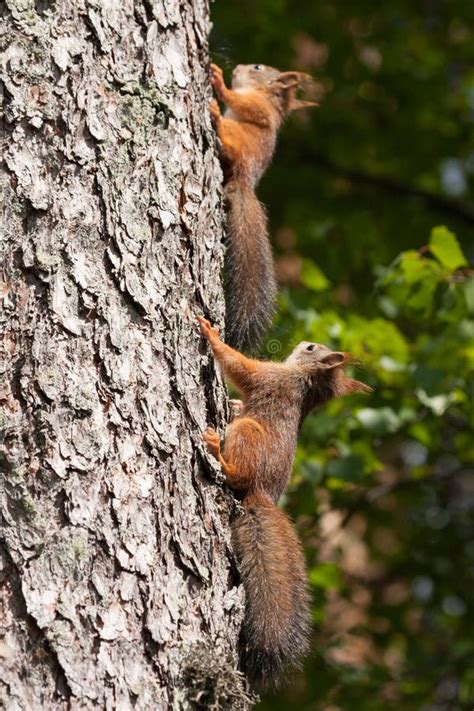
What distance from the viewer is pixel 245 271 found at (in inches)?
131

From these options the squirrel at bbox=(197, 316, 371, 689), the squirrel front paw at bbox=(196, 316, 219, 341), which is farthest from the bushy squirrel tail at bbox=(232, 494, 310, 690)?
the squirrel front paw at bbox=(196, 316, 219, 341)

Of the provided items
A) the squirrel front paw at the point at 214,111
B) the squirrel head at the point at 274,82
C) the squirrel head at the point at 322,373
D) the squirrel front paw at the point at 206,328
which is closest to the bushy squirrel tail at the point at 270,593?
the squirrel front paw at the point at 206,328

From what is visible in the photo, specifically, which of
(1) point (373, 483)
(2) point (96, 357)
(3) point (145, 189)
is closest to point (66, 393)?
(2) point (96, 357)

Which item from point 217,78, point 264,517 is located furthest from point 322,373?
point 217,78

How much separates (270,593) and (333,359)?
44.8 inches

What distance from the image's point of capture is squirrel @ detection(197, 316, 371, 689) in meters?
2.48

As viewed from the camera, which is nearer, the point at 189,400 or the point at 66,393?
the point at 66,393

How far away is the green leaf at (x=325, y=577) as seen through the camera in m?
4.38

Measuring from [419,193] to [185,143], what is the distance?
4552 millimetres

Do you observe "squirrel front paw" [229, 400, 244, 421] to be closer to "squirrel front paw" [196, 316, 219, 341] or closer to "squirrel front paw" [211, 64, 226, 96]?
"squirrel front paw" [196, 316, 219, 341]

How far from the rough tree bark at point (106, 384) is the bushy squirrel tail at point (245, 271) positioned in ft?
1.67

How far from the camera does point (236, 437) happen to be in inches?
111

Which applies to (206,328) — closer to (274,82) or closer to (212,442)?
(212,442)

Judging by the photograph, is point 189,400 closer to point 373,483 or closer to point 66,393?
point 66,393
